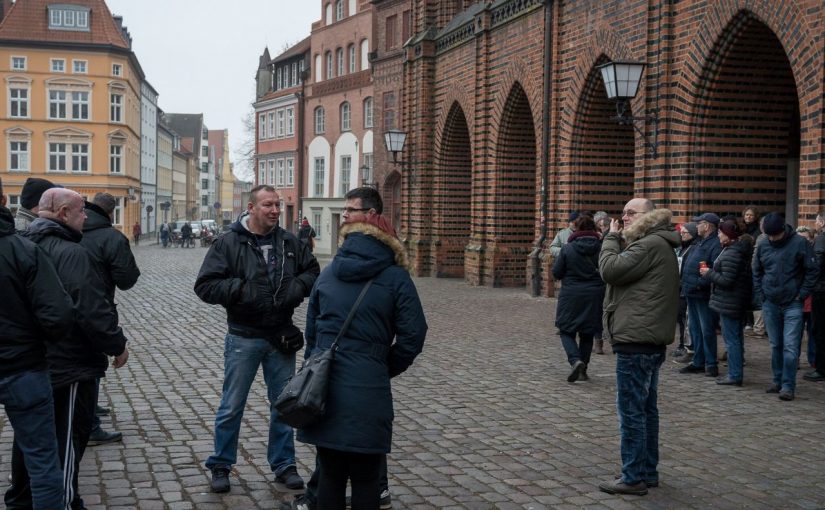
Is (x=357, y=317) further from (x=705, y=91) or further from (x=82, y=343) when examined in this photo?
(x=705, y=91)

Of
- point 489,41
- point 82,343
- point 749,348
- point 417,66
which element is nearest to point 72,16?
point 417,66

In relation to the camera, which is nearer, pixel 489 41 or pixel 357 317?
pixel 357 317

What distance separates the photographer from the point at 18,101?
56.3 m

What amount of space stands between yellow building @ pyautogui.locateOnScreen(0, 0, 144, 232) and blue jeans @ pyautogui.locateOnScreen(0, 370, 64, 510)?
2188 inches

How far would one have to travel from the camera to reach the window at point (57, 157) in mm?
57125

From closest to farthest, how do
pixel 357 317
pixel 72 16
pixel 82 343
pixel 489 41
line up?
pixel 357 317
pixel 82 343
pixel 489 41
pixel 72 16

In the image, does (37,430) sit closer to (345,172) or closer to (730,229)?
(730,229)

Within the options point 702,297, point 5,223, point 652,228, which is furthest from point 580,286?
point 5,223

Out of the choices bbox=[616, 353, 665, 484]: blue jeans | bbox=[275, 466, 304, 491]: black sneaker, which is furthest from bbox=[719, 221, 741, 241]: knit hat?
bbox=[275, 466, 304, 491]: black sneaker

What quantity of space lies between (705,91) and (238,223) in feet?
32.6

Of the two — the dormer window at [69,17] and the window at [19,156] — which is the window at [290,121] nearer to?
the dormer window at [69,17]

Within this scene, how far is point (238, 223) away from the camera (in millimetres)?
5688

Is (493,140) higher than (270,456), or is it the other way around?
(493,140)

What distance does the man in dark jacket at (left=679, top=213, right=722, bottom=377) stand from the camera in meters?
9.86
